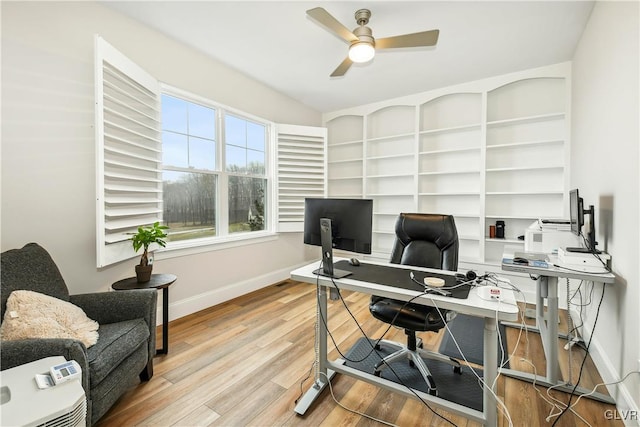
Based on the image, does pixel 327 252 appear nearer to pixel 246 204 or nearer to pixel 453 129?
pixel 246 204

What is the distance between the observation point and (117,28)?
7.77ft

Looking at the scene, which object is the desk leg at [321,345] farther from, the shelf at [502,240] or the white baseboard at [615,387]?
the shelf at [502,240]

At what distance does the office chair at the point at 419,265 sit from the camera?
1749 millimetres

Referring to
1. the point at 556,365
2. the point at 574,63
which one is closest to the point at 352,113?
the point at 574,63

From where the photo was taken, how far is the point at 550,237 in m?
2.31

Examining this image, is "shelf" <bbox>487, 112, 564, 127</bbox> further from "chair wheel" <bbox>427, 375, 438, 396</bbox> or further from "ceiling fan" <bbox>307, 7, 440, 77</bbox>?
"chair wheel" <bbox>427, 375, 438, 396</bbox>

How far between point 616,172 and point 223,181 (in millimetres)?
3525

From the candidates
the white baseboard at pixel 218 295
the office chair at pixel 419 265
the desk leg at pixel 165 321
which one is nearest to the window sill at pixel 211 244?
the white baseboard at pixel 218 295

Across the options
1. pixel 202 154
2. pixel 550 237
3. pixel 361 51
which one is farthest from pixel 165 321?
pixel 550 237

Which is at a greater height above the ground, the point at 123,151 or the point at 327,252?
the point at 123,151

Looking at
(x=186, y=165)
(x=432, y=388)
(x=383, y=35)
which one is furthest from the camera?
(x=186, y=165)

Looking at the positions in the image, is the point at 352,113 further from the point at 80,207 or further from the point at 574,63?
the point at 80,207

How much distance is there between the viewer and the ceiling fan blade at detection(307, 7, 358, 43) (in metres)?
1.86

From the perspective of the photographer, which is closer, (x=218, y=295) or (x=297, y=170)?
(x=218, y=295)
